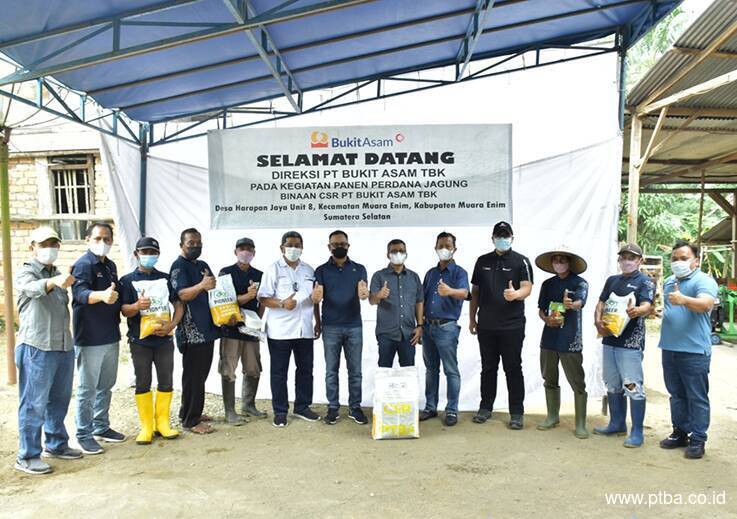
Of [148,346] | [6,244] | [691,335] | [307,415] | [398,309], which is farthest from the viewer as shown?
[6,244]

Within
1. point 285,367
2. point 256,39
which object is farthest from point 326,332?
point 256,39

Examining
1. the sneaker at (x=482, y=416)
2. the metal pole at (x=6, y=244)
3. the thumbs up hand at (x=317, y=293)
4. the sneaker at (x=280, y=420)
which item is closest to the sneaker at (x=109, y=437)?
the sneaker at (x=280, y=420)

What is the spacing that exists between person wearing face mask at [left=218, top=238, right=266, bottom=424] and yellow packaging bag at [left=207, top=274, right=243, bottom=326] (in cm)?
13

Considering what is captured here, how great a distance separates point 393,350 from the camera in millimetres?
4840

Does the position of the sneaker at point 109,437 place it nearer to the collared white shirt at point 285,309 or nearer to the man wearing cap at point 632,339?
the collared white shirt at point 285,309

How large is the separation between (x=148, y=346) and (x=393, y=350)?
6.56 ft

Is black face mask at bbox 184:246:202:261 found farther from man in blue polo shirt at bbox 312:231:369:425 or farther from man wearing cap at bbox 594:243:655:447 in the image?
man wearing cap at bbox 594:243:655:447

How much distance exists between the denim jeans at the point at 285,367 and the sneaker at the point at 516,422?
1.80 metres

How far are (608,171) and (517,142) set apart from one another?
0.88 meters

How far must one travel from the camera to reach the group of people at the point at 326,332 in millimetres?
3865

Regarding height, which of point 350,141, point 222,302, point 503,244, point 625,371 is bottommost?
point 625,371

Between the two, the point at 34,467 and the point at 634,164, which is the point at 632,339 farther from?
the point at 634,164

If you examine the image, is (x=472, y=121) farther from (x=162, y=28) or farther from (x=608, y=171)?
(x=162, y=28)

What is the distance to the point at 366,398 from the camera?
562cm
